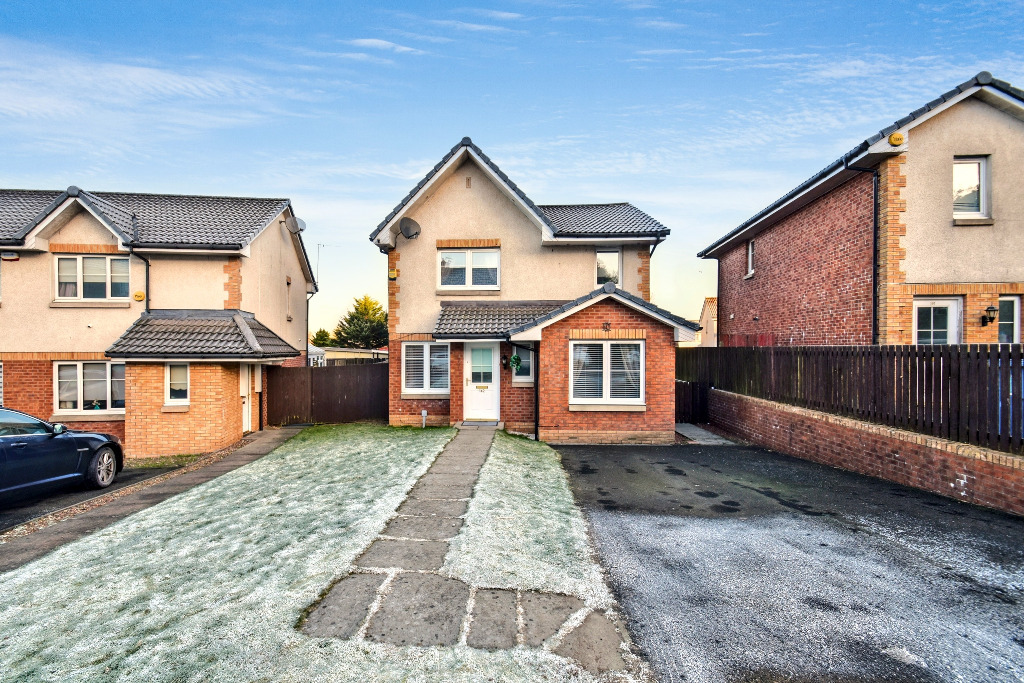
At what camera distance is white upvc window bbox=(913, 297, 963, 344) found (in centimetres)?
1170

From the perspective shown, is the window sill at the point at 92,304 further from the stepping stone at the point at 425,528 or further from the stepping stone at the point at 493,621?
the stepping stone at the point at 493,621

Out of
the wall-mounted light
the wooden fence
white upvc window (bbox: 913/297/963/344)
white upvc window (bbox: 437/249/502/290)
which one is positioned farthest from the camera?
the wooden fence

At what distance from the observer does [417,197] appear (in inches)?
588

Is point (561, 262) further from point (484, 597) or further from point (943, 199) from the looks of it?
point (484, 597)

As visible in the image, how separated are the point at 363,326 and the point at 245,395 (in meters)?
28.0

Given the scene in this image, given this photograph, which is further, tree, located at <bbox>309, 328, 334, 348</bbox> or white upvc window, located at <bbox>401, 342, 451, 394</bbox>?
tree, located at <bbox>309, 328, 334, 348</bbox>

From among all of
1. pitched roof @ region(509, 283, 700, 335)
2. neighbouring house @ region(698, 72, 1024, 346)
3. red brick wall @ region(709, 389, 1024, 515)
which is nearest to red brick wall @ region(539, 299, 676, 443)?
pitched roof @ region(509, 283, 700, 335)

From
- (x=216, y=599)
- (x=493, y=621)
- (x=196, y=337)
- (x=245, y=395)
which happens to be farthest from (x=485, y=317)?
(x=493, y=621)

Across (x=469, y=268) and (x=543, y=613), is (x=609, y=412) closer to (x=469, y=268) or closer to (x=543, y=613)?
(x=469, y=268)

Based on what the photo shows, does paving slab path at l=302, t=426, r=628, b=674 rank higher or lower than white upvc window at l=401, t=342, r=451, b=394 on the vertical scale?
lower

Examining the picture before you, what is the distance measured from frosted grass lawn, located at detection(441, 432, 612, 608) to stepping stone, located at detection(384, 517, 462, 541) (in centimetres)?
17

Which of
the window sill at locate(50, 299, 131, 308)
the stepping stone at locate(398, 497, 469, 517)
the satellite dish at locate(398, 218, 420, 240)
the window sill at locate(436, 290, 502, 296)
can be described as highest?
the satellite dish at locate(398, 218, 420, 240)

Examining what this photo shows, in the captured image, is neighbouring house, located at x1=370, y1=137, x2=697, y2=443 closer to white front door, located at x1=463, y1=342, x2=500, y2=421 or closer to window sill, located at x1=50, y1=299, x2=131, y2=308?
white front door, located at x1=463, y1=342, x2=500, y2=421

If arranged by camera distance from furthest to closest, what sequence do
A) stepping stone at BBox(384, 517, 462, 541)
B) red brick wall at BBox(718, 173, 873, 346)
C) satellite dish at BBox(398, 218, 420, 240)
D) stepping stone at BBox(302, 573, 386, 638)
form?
satellite dish at BBox(398, 218, 420, 240) < red brick wall at BBox(718, 173, 873, 346) < stepping stone at BBox(384, 517, 462, 541) < stepping stone at BBox(302, 573, 386, 638)
